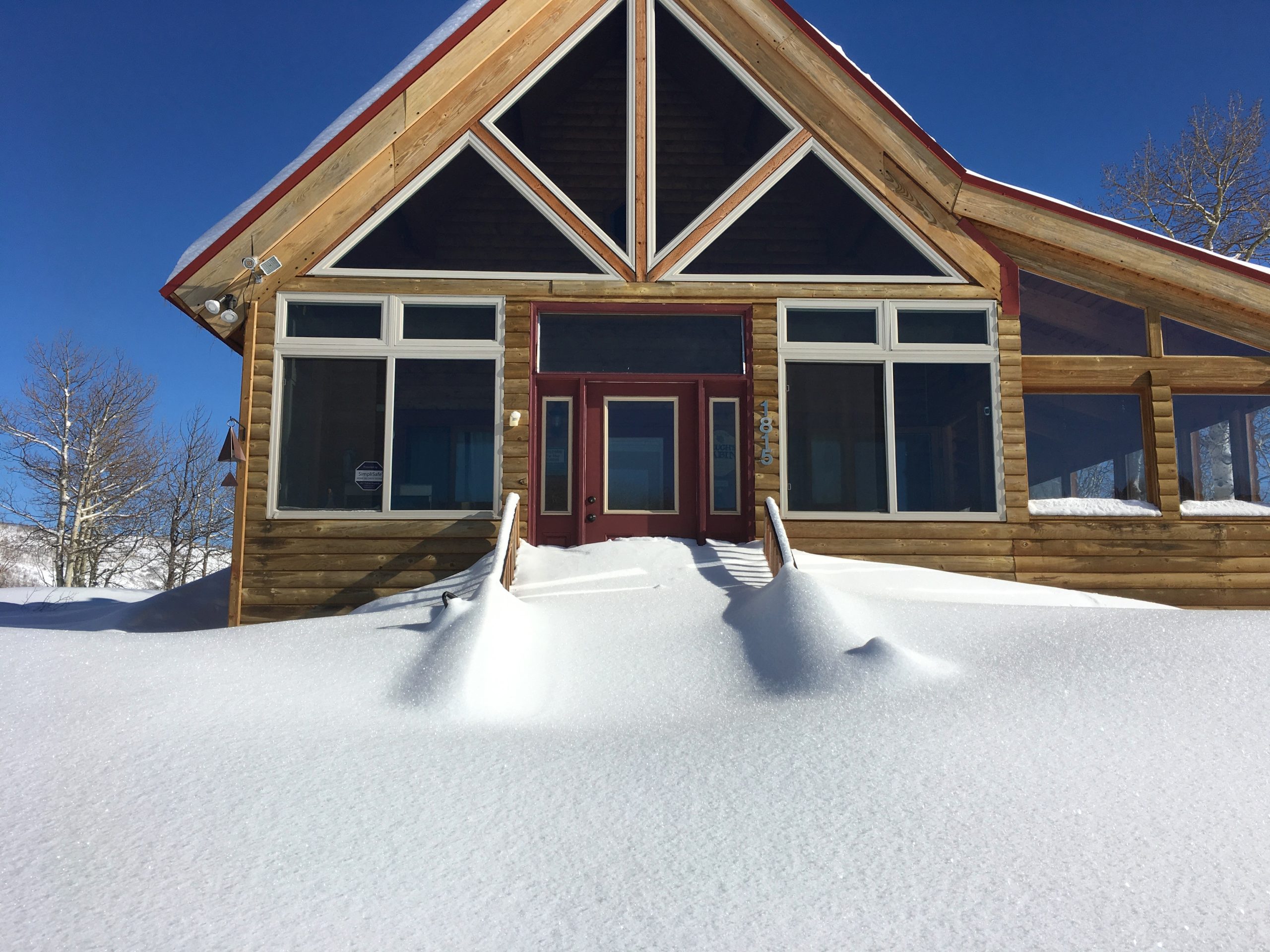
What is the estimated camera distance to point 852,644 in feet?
16.1

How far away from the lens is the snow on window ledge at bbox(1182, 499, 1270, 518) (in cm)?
851

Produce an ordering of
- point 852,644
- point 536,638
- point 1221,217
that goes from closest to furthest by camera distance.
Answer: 1. point 852,644
2. point 536,638
3. point 1221,217

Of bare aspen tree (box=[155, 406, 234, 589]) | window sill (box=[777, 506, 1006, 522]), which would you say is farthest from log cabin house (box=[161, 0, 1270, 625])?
bare aspen tree (box=[155, 406, 234, 589])

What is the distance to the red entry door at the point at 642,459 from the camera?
8.62 m

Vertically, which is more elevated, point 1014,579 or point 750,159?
point 750,159

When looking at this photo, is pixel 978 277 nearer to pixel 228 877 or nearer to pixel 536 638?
pixel 536 638

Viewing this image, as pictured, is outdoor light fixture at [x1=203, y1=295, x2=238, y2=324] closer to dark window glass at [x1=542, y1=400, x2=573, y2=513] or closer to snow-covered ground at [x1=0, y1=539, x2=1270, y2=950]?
dark window glass at [x1=542, y1=400, x2=573, y2=513]

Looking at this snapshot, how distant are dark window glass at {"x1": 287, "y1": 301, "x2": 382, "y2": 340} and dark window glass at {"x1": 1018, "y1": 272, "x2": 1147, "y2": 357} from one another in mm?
6674

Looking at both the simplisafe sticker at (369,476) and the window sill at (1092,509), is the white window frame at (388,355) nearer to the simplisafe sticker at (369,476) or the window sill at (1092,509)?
the simplisafe sticker at (369,476)

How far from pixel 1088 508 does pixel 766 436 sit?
3.38m

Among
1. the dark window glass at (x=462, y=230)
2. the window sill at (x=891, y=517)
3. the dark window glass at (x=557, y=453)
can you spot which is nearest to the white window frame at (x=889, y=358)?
the window sill at (x=891, y=517)

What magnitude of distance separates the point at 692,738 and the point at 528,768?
31.8 inches

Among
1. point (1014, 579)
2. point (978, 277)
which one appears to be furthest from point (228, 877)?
point (978, 277)

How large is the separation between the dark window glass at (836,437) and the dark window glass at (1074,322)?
1759mm
